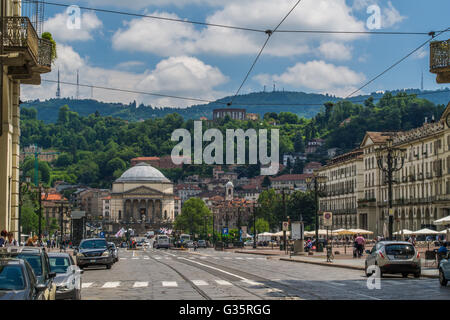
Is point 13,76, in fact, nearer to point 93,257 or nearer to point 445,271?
point 93,257

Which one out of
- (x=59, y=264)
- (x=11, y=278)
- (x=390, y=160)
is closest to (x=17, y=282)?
(x=11, y=278)

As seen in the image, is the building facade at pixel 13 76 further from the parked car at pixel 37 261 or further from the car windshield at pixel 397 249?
the car windshield at pixel 397 249

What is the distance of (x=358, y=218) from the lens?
120750 mm

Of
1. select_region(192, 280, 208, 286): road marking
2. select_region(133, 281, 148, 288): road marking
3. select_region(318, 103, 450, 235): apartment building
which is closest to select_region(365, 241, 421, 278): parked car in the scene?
select_region(192, 280, 208, 286): road marking

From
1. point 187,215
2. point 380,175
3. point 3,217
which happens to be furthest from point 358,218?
point 3,217

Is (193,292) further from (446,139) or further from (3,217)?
(446,139)

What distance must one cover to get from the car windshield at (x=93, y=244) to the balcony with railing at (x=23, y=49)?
11421mm

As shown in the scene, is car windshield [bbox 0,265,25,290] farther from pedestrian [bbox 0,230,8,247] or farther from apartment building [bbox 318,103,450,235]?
apartment building [bbox 318,103,450,235]

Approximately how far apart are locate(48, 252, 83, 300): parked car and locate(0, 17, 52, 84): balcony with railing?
27.0 ft

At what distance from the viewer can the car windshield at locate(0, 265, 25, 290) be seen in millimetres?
12617

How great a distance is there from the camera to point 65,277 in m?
18.5

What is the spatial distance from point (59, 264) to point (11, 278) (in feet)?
24.1

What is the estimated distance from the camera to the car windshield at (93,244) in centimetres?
3944
